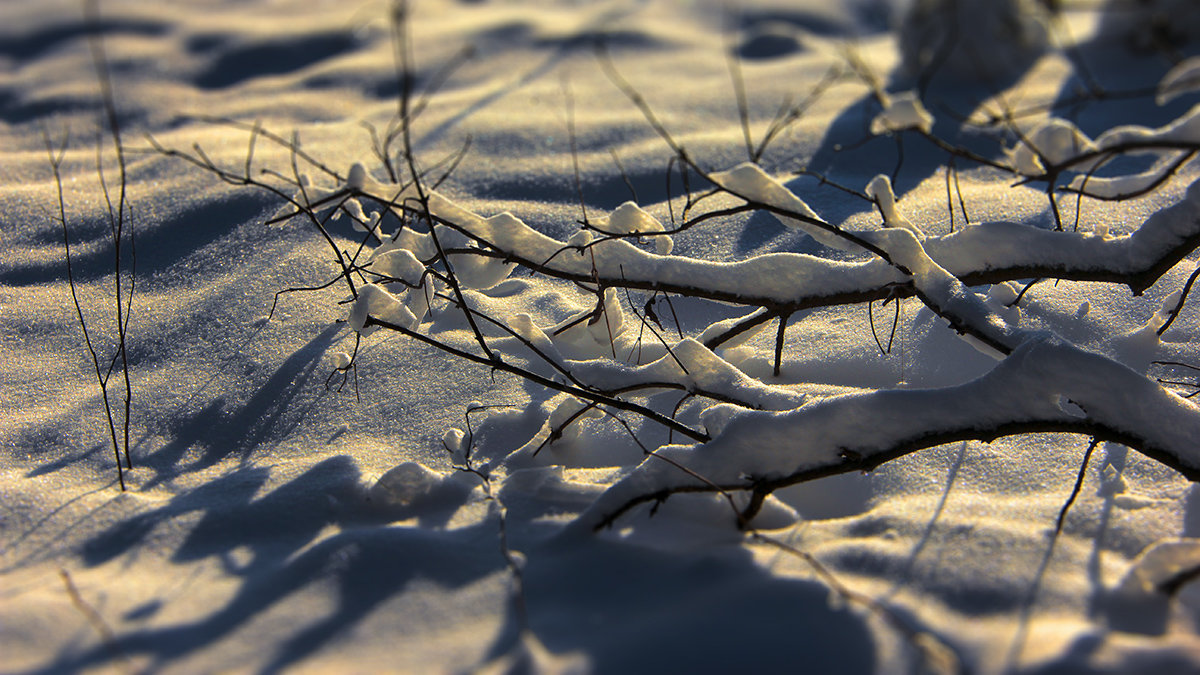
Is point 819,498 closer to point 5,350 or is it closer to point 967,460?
point 967,460

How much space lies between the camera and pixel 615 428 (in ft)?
5.66

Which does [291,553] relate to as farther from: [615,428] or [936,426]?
[936,426]

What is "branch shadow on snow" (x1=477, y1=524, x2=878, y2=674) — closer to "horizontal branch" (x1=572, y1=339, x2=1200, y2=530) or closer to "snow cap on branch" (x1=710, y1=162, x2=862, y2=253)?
"horizontal branch" (x1=572, y1=339, x2=1200, y2=530)

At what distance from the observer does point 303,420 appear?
1.76m

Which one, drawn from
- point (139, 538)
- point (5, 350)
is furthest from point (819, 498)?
point (5, 350)

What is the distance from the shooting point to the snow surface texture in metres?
1.13

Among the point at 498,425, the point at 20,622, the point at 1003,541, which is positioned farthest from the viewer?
the point at 498,425

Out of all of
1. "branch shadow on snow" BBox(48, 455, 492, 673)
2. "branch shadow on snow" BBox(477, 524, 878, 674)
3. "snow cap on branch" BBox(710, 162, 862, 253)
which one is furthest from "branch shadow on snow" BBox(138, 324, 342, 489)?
"snow cap on branch" BBox(710, 162, 862, 253)

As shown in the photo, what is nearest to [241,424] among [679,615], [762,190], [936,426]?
[679,615]

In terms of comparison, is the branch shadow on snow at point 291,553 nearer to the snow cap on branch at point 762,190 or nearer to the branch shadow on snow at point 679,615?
the branch shadow on snow at point 679,615

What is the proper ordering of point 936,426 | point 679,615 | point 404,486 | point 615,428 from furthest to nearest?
point 615,428 < point 404,486 < point 936,426 < point 679,615

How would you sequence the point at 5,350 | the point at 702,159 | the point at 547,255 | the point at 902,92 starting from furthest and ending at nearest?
1. the point at 902,92
2. the point at 702,159
3. the point at 5,350
4. the point at 547,255

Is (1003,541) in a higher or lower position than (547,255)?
lower

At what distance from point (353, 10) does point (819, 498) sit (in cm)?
514
